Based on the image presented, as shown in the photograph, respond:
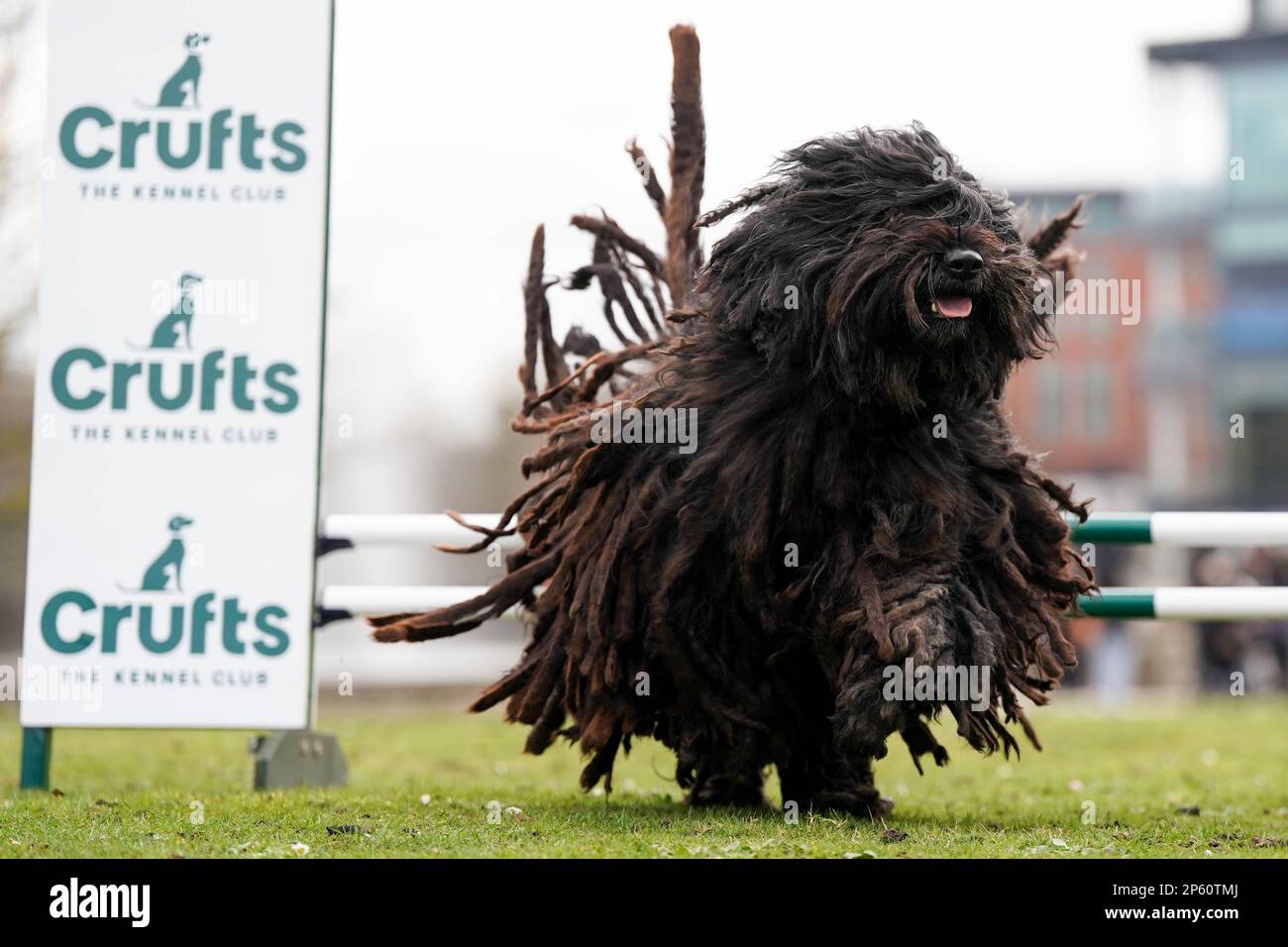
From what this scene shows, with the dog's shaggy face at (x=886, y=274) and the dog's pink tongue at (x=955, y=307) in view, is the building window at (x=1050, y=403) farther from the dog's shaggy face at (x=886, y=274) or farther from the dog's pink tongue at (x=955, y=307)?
the dog's pink tongue at (x=955, y=307)

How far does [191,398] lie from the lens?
659 cm

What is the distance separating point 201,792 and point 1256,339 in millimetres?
41307

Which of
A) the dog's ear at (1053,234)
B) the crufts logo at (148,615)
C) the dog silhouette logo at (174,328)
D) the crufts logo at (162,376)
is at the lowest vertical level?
the crufts logo at (148,615)

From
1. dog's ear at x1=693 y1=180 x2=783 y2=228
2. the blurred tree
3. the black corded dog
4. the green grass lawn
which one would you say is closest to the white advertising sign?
the green grass lawn

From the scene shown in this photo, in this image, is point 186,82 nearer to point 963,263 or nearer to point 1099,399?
point 963,263

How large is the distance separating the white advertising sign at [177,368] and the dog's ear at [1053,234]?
2638mm

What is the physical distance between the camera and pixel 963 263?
4.92 meters

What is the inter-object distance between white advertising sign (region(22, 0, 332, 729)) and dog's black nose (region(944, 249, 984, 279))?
270cm

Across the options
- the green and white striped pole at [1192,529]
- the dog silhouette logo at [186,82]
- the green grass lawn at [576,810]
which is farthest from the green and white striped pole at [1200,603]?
the dog silhouette logo at [186,82]

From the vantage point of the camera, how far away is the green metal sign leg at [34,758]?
21.5 ft
